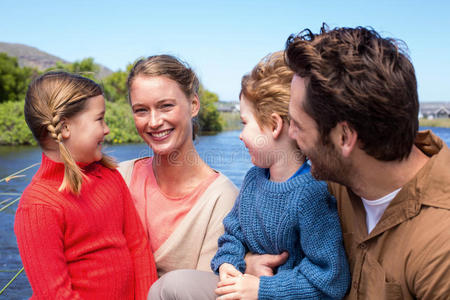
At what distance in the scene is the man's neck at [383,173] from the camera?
146 cm

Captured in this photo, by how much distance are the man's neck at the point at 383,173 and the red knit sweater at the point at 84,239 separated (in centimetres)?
118

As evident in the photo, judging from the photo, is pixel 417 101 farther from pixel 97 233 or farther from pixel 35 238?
pixel 35 238

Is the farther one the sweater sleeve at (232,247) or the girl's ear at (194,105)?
the girl's ear at (194,105)

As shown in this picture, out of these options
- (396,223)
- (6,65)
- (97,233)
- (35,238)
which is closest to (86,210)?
(97,233)

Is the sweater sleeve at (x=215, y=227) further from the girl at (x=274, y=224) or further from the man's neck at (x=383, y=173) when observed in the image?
the man's neck at (x=383, y=173)

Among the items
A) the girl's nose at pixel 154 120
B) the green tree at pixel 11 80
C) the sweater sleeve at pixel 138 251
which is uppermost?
the girl's nose at pixel 154 120

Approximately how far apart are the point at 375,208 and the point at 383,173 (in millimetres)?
163

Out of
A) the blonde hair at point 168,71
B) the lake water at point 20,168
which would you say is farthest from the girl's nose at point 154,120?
the lake water at point 20,168

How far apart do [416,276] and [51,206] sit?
4.80 feet

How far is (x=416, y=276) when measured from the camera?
132 cm

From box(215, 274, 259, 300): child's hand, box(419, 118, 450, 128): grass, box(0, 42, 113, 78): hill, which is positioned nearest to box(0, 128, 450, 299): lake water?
box(215, 274, 259, 300): child's hand

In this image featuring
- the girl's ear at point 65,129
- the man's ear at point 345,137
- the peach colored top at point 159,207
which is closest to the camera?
the man's ear at point 345,137

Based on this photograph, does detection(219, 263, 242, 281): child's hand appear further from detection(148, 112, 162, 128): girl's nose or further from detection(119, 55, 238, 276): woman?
detection(148, 112, 162, 128): girl's nose

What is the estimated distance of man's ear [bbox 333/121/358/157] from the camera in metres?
1.46
